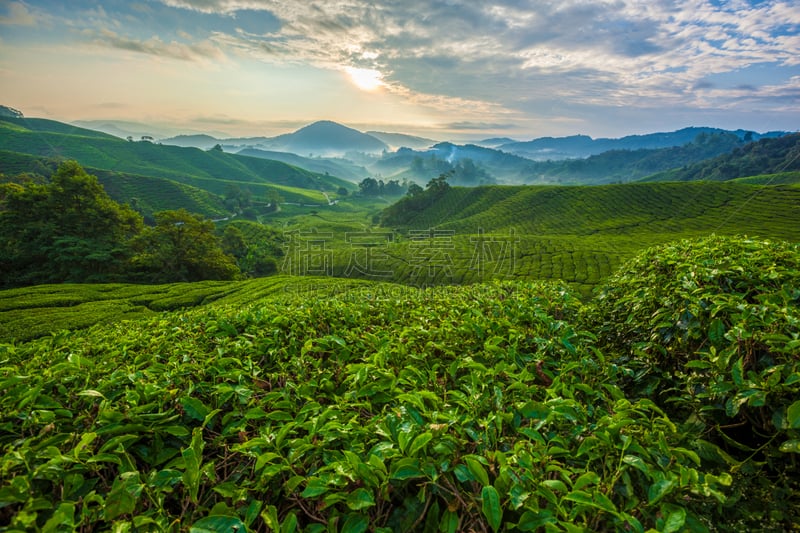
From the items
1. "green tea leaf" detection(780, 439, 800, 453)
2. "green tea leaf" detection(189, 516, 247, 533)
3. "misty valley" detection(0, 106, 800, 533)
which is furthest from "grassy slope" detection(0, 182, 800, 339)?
"green tea leaf" detection(780, 439, 800, 453)

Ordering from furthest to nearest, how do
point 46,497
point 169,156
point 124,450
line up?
point 169,156, point 124,450, point 46,497

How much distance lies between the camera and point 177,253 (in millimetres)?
29672

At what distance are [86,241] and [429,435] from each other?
36138mm

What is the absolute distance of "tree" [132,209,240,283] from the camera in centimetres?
2853

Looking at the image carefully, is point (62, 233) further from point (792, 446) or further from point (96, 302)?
point (792, 446)

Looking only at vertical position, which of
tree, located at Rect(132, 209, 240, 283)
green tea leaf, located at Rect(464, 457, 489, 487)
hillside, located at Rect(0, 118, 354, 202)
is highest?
hillside, located at Rect(0, 118, 354, 202)

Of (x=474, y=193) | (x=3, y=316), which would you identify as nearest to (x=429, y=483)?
(x=3, y=316)

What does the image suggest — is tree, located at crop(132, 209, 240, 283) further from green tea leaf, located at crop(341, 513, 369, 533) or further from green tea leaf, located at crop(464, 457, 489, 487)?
green tea leaf, located at crop(464, 457, 489, 487)

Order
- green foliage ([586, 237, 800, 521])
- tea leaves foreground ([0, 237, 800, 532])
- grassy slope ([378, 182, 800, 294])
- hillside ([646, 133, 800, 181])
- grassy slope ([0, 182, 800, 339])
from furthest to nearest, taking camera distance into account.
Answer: hillside ([646, 133, 800, 181]), grassy slope ([378, 182, 800, 294]), grassy slope ([0, 182, 800, 339]), green foliage ([586, 237, 800, 521]), tea leaves foreground ([0, 237, 800, 532])

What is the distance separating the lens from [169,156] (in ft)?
412

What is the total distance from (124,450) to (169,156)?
153918mm

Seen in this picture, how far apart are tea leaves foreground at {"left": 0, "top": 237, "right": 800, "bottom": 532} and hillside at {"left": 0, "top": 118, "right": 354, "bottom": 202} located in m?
120

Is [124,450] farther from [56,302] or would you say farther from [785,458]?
[56,302]

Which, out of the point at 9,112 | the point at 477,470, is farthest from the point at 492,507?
the point at 9,112
